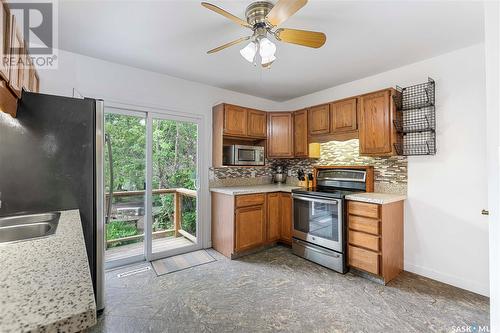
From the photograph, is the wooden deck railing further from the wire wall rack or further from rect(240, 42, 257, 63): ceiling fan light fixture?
the wire wall rack

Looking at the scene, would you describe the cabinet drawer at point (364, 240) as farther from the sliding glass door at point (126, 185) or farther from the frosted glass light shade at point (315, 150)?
the sliding glass door at point (126, 185)

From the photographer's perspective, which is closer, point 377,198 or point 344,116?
point 377,198

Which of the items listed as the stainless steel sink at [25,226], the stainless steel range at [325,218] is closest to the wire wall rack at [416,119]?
the stainless steel range at [325,218]

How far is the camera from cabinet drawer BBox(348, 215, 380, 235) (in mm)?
2532

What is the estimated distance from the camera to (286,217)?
3.60 metres

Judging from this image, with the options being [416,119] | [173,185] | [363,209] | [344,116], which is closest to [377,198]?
[363,209]

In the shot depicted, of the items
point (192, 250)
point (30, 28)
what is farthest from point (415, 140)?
point (30, 28)

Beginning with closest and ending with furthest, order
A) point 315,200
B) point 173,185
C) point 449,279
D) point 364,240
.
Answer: point 449,279 < point 364,240 < point 315,200 < point 173,185

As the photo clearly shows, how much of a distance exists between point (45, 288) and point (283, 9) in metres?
1.77

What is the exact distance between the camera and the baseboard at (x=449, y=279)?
2.30 m

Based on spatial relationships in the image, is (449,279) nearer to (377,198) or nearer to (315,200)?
(377,198)

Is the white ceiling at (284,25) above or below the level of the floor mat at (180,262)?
above

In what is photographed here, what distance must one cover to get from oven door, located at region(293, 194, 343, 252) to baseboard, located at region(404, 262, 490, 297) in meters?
0.90

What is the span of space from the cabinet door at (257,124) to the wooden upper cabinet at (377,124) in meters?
1.53
